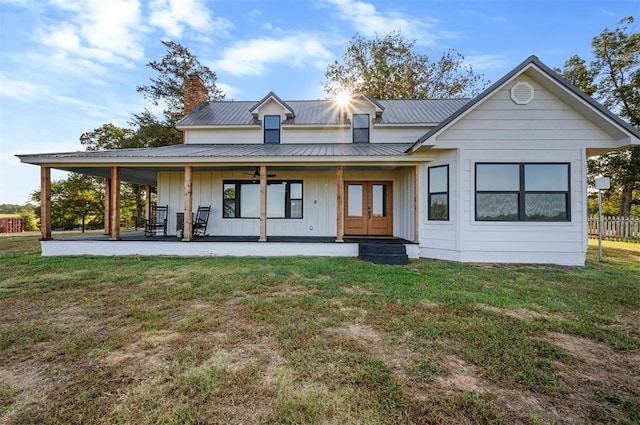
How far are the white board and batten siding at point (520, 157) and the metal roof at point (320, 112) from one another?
3.56 meters

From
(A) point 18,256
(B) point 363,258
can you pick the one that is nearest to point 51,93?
(A) point 18,256

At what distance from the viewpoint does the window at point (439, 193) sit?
26.1ft

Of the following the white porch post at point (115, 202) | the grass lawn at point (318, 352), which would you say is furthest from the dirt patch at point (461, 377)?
the white porch post at point (115, 202)

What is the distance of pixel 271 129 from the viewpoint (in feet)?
37.0

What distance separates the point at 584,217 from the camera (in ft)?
23.9

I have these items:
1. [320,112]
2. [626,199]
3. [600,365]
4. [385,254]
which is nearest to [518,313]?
[600,365]

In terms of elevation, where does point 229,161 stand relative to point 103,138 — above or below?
below

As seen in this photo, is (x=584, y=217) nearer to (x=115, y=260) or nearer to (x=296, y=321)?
(x=296, y=321)

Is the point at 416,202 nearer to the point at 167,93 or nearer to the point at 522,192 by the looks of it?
the point at 522,192

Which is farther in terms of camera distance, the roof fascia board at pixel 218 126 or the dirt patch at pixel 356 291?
the roof fascia board at pixel 218 126

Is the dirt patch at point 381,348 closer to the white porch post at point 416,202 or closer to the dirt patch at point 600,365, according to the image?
the dirt patch at point 600,365

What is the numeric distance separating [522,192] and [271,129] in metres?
8.64

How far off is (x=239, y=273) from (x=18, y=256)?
23.6 ft

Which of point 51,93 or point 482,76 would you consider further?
point 482,76
